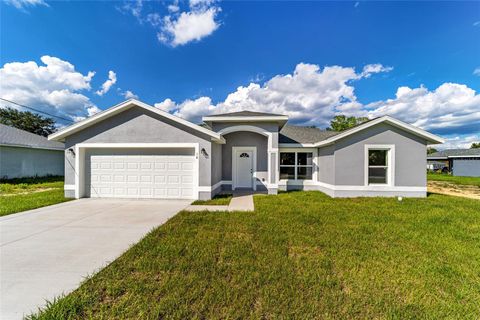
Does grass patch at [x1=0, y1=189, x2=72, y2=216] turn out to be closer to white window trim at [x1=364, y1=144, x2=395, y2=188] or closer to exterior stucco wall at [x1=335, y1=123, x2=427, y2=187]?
exterior stucco wall at [x1=335, y1=123, x2=427, y2=187]

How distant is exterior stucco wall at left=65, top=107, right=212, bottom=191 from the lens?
8.49 metres

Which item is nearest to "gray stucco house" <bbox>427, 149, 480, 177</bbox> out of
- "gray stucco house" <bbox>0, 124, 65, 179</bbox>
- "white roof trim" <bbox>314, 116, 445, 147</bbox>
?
"white roof trim" <bbox>314, 116, 445, 147</bbox>

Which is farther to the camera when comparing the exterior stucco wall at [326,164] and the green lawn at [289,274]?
the exterior stucco wall at [326,164]

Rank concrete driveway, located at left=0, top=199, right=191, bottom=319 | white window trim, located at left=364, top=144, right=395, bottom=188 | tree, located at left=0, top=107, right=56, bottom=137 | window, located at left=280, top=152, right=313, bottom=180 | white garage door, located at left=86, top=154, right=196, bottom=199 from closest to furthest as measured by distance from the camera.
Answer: concrete driveway, located at left=0, top=199, right=191, bottom=319 → white garage door, located at left=86, top=154, right=196, bottom=199 → white window trim, located at left=364, top=144, right=395, bottom=188 → window, located at left=280, top=152, right=313, bottom=180 → tree, located at left=0, top=107, right=56, bottom=137

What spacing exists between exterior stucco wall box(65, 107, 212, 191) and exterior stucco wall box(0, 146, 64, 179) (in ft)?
33.3

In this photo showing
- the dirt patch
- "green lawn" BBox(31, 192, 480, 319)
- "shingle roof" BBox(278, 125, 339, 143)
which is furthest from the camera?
"shingle roof" BBox(278, 125, 339, 143)

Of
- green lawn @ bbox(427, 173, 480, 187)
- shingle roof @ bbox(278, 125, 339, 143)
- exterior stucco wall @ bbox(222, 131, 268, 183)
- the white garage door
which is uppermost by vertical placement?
shingle roof @ bbox(278, 125, 339, 143)

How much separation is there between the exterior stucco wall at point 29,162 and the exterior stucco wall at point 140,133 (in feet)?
33.3

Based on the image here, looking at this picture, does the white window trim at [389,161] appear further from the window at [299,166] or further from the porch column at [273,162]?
the porch column at [273,162]

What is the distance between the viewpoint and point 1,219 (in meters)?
5.89

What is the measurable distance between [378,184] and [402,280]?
25.7 feet

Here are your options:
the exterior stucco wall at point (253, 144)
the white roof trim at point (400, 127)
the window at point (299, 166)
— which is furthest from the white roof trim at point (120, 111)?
the white roof trim at point (400, 127)

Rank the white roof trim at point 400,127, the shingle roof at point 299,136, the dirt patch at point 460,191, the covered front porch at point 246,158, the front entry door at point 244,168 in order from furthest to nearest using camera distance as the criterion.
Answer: the shingle roof at point 299,136, the front entry door at point 244,168, the covered front porch at point 246,158, the dirt patch at point 460,191, the white roof trim at point 400,127

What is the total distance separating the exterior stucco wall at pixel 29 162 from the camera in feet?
45.4
